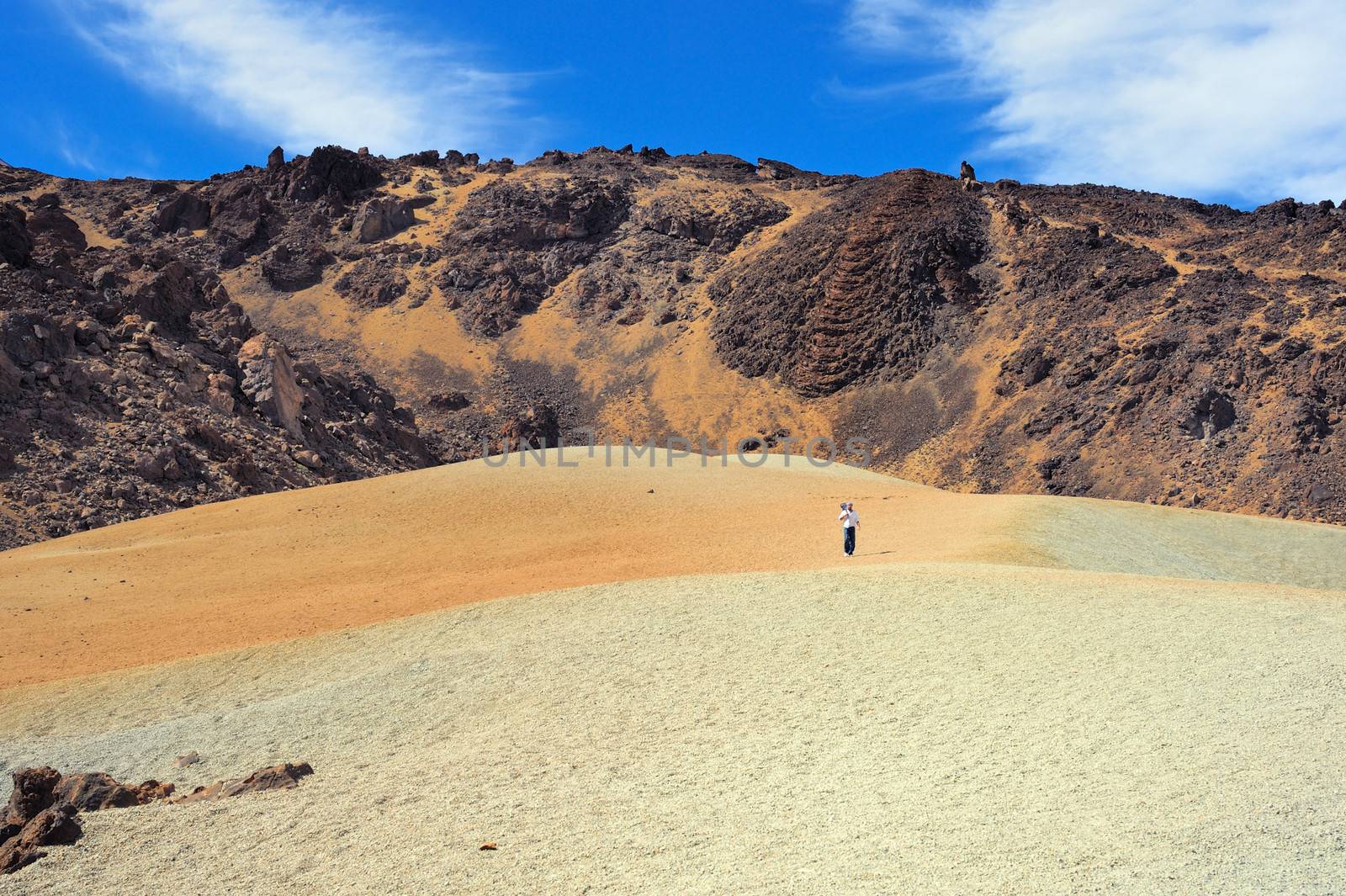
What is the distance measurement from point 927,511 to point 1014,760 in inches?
612

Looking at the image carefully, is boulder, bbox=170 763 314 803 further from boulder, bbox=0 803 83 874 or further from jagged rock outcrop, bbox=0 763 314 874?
boulder, bbox=0 803 83 874

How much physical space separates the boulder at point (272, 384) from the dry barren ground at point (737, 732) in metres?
15.0

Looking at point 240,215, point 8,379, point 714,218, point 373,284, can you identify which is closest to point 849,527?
point 8,379

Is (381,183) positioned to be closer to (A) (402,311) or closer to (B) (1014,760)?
(A) (402,311)

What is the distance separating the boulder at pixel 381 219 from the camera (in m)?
73.9

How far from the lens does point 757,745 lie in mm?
9148

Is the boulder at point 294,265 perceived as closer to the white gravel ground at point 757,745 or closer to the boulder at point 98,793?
the white gravel ground at point 757,745

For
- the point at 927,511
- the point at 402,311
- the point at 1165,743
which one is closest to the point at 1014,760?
the point at 1165,743

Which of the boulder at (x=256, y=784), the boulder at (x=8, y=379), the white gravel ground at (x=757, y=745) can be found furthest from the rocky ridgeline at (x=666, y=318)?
the boulder at (x=256, y=784)

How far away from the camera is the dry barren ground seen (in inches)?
276

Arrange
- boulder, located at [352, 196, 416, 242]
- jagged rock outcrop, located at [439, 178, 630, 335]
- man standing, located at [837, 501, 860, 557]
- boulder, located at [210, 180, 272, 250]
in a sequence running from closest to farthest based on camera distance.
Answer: man standing, located at [837, 501, 860, 557]
jagged rock outcrop, located at [439, 178, 630, 335]
boulder, located at [352, 196, 416, 242]
boulder, located at [210, 180, 272, 250]

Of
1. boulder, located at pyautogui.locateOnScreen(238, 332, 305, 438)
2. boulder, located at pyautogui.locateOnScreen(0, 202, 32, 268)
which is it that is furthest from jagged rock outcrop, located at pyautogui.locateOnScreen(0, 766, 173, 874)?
boulder, located at pyautogui.locateOnScreen(0, 202, 32, 268)

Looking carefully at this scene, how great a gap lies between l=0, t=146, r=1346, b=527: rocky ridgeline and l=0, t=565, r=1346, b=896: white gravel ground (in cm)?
1642

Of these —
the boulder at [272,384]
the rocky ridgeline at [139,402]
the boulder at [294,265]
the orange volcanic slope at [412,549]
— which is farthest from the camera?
the boulder at [294,265]
